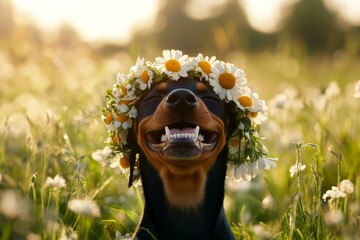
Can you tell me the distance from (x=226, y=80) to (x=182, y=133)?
425 mm

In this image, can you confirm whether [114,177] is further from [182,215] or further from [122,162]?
[182,215]

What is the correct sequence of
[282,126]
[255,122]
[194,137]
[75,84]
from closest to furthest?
[194,137] → [255,122] → [282,126] → [75,84]

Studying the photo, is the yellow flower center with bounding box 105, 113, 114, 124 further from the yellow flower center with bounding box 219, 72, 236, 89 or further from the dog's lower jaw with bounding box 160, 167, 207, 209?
the yellow flower center with bounding box 219, 72, 236, 89

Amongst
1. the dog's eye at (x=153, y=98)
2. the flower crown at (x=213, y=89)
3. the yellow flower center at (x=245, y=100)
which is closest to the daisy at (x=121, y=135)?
the flower crown at (x=213, y=89)

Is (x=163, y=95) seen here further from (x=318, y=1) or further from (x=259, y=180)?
(x=318, y=1)

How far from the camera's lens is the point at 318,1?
108 feet

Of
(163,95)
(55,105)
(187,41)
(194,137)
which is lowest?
(194,137)

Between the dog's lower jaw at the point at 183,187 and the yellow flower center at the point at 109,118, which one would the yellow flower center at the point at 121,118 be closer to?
the yellow flower center at the point at 109,118

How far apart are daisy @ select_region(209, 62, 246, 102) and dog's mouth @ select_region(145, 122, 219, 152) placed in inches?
8.8

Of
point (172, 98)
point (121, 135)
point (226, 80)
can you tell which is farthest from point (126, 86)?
point (226, 80)

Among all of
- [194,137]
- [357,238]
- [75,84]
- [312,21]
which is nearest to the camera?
[357,238]

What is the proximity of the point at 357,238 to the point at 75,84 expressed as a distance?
17.5 feet

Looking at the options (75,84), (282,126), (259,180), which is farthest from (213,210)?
(75,84)

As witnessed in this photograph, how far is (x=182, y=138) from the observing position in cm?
293
